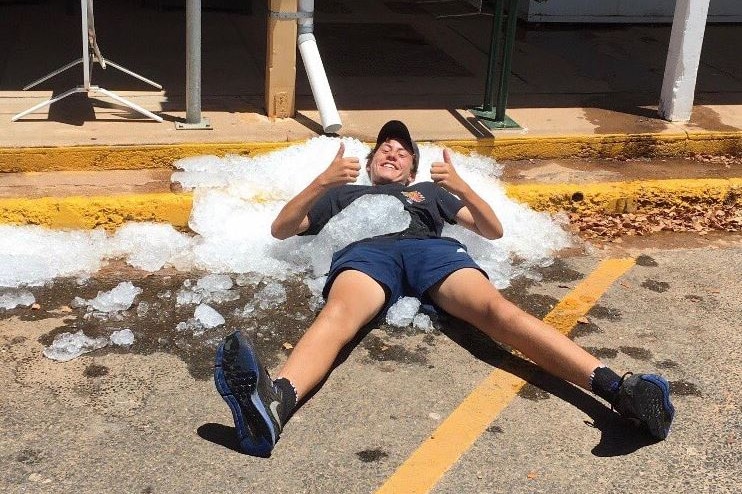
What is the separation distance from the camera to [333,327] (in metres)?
4.14

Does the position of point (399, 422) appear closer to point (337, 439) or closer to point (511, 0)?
point (337, 439)

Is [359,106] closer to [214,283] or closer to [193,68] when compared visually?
[193,68]

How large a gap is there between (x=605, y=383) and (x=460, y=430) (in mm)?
587

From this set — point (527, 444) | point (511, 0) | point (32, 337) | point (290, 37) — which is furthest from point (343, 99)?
point (527, 444)

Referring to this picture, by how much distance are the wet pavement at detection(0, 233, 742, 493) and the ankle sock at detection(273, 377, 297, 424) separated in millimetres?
85

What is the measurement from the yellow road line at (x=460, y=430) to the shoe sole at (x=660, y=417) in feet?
1.87

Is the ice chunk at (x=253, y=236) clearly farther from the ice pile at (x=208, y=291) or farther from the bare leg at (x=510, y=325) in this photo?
the bare leg at (x=510, y=325)

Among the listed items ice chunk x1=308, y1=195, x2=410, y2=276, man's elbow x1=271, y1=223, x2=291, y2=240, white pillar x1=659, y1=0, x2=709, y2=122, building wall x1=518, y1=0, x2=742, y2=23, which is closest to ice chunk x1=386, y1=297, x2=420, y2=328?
ice chunk x1=308, y1=195, x2=410, y2=276

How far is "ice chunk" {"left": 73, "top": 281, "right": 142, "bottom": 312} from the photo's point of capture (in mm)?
4637

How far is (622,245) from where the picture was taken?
5.79 meters

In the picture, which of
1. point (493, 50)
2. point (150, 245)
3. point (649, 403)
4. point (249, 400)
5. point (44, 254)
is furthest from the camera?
point (493, 50)

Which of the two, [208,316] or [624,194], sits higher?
[624,194]

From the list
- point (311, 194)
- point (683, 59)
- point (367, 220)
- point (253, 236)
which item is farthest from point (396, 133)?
point (683, 59)

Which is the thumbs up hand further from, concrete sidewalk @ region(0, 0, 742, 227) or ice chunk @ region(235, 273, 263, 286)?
concrete sidewalk @ region(0, 0, 742, 227)
